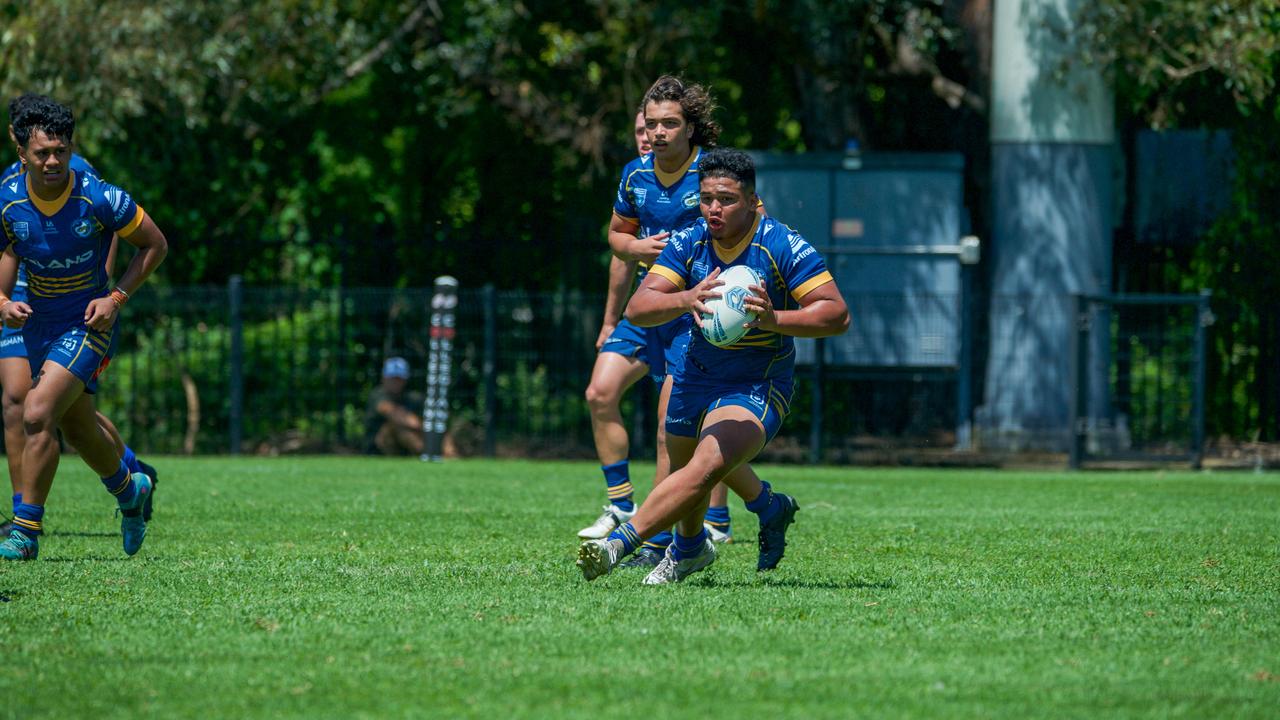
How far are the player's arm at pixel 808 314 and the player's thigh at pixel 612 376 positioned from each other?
2.23 m

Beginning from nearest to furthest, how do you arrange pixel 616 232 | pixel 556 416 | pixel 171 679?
pixel 171 679 → pixel 616 232 → pixel 556 416

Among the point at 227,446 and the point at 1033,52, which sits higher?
the point at 1033,52

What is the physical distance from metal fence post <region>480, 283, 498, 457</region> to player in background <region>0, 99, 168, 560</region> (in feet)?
30.5

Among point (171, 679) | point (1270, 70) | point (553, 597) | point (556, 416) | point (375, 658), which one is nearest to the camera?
point (171, 679)

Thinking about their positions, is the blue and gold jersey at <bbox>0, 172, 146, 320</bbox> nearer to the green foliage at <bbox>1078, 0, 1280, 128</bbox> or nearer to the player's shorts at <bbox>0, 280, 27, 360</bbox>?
the player's shorts at <bbox>0, 280, 27, 360</bbox>

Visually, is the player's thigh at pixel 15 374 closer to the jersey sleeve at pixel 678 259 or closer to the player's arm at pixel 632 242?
the player's arm at pixel 632 242

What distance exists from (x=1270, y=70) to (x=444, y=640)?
13.8 m

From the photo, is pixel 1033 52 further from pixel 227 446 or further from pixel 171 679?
pixel 171 679

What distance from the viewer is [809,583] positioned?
22.8 ft

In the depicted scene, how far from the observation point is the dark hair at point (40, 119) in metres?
7.52

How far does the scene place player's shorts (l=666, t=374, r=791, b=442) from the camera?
661cm

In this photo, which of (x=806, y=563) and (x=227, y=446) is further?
(x=227, y=446)

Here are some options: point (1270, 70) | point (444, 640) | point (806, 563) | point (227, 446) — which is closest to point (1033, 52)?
point (1270, 70)

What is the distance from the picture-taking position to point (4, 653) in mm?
5266
